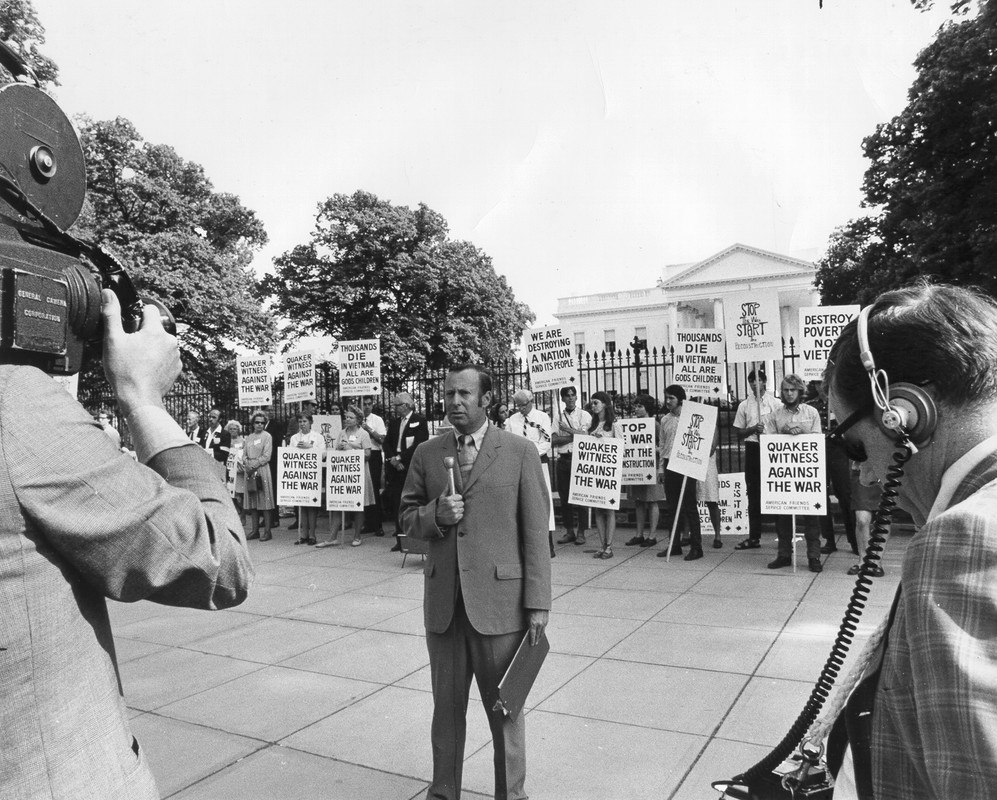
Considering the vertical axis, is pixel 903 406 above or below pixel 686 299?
below

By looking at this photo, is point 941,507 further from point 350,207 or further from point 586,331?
point 586,331

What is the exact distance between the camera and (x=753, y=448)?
8992 mm

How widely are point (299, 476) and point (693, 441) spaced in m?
5.99

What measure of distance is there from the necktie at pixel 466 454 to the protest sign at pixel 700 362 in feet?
21.6

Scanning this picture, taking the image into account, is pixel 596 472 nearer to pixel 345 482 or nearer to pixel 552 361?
pixel 552 361

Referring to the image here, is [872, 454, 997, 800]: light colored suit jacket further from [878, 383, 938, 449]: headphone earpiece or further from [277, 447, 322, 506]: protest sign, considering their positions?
[277, 447, 322, 506]: protest sign

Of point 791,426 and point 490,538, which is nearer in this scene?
point 490,538

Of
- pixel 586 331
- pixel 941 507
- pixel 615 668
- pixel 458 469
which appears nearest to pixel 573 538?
pixel 615 668

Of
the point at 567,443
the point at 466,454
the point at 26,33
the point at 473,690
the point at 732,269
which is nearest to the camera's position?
the point at 466,454

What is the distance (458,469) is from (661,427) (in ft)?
22.1

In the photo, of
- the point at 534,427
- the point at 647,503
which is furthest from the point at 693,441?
the point at 534,427

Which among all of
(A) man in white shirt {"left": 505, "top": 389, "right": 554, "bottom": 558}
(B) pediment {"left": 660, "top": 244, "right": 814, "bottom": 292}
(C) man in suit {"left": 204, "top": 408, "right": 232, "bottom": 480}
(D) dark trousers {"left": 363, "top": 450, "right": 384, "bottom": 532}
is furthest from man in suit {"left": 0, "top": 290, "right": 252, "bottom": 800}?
(B) pediment {"left": 660, "top": 244, "right": 814, "bottom": 292}

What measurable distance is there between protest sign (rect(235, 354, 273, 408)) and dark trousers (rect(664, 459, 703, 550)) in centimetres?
716

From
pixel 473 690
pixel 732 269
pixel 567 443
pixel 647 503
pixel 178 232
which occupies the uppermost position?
pixel 732 269
